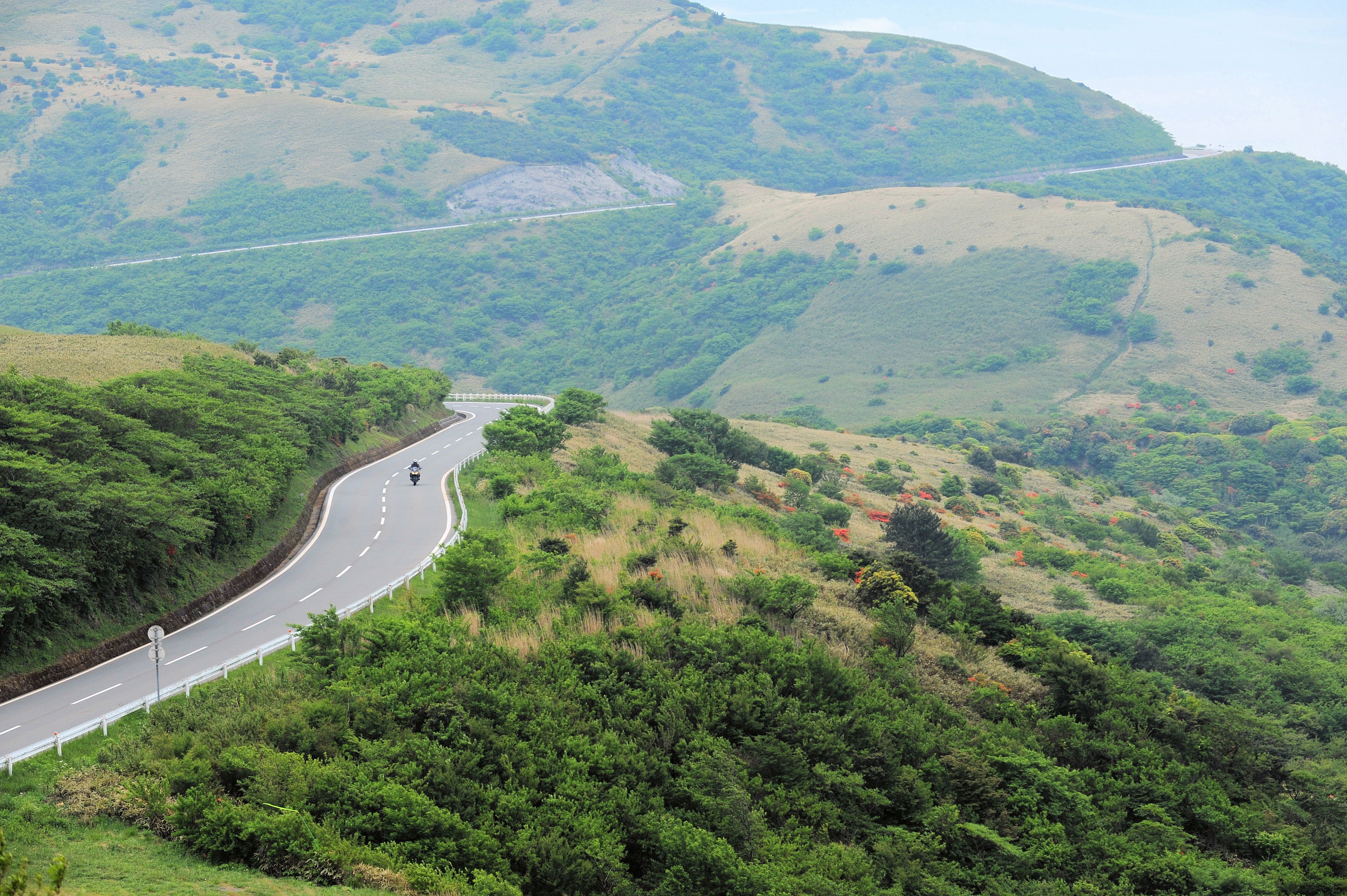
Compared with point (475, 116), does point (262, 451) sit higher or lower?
lower

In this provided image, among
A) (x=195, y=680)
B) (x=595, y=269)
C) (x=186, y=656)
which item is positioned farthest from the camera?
(x=595, y=269)

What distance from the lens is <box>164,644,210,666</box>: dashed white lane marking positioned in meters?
18.4

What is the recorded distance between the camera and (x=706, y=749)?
15539 millimetres

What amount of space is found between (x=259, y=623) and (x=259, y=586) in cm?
339

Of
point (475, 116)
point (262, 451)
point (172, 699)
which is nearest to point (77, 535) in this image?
point (172, 699)

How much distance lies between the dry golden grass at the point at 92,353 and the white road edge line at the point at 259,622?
12645 mm

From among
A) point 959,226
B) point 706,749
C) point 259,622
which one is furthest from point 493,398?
point 959,226

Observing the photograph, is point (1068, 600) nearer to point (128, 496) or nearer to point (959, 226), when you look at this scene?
point (128, 496)

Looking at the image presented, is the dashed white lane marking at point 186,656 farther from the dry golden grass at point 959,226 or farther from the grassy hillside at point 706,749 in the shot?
the dry golden grass at point 959,226

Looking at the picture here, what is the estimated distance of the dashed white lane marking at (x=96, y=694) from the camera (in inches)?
644

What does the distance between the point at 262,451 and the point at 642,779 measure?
18857mm

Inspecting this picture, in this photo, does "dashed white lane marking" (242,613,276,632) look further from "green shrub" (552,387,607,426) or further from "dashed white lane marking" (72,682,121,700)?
"green shrub" (552,387,607,426)

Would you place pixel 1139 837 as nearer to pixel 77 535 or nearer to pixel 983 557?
pixel 77 535

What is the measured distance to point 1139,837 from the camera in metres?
16.7
